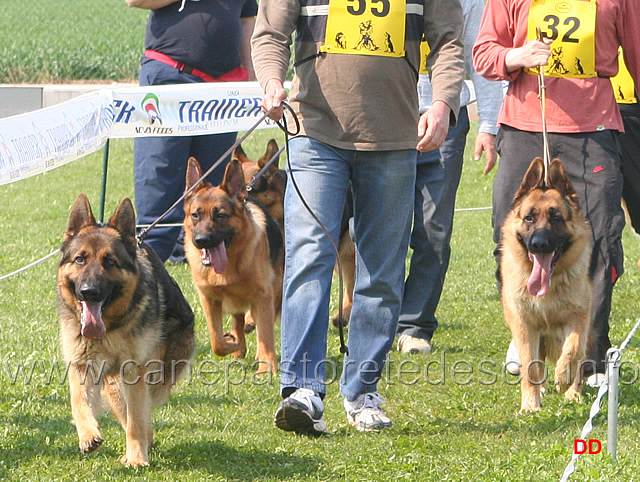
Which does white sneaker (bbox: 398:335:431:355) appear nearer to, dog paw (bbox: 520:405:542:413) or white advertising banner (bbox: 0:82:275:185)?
dog paw (bbox: 520:405:542:413)

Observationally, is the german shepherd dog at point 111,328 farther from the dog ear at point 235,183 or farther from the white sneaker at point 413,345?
the white sneaker at point 413,345

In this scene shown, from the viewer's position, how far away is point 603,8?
5082mm

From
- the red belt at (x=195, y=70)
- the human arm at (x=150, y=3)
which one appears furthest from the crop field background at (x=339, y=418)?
the human arm at (x=150, y=3)

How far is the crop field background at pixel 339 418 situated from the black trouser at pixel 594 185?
0.49 metres

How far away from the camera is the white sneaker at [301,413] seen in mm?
4293

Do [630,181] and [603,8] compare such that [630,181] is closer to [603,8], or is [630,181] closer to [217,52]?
[603,8]

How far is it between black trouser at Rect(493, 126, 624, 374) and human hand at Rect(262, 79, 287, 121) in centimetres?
172

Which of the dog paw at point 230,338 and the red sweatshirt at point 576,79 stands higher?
the red sweatshirt at point 576,79

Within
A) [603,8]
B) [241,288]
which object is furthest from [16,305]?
[603,8]

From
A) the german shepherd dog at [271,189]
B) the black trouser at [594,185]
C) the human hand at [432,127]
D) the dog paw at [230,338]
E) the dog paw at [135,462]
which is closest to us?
the dog paw at [135,462]

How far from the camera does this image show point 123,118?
745cm

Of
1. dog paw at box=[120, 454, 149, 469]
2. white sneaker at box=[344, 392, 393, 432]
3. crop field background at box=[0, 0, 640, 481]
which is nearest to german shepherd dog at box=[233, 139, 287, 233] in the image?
crop field background at box=[0, 0, 640, 481]

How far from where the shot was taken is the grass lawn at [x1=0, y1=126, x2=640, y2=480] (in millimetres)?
3994

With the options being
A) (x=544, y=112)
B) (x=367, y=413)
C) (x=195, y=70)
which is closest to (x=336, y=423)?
(x=367, y=413)
